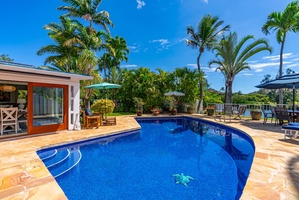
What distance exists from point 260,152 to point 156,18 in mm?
17686

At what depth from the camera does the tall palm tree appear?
13.3m

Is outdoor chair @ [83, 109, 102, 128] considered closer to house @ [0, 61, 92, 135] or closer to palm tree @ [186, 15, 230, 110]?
house @ [0, 61, 92, 135]

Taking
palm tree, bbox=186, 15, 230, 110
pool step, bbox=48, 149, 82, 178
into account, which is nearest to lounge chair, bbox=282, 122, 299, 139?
pool step, bbox=48, 149, 82, 178

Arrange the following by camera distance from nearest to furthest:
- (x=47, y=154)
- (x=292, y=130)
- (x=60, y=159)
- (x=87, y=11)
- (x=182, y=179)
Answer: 1. (x=182, y=179)
2. (x=60, y=159)
3. (x=47, y=154)
4. (x=292, y=130)
5. (x=87, y=11)

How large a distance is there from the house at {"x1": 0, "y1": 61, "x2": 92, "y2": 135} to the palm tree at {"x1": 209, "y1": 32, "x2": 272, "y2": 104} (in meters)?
12.0

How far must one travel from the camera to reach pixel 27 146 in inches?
202

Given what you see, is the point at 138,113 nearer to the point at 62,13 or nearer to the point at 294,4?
the point at 62,13

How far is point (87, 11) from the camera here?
1357 centimetres

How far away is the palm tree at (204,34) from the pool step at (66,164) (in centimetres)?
1296

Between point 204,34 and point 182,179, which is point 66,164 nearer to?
point 182,179

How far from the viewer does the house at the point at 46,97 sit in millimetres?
6072

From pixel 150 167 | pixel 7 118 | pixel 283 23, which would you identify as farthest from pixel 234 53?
pixel 7 118

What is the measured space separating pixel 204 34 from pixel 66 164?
15.5 meters

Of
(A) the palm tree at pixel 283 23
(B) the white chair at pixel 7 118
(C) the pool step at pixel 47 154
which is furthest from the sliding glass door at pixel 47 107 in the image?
(A) the palm tree at pixel 283 23
